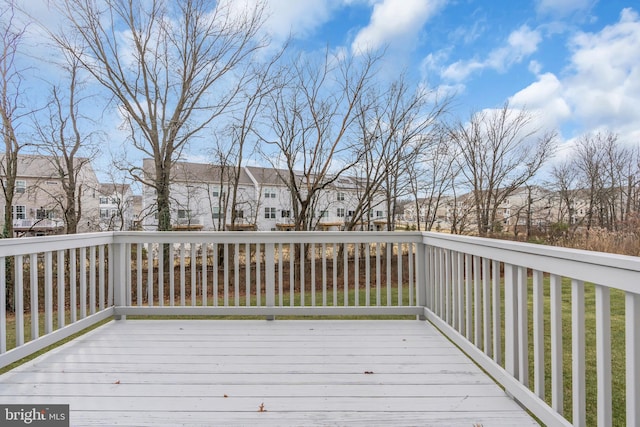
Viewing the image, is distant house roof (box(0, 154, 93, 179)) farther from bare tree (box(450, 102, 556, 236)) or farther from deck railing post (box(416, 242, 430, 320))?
bare tree (box(450, 102, 556, 236))

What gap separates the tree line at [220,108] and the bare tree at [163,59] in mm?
21

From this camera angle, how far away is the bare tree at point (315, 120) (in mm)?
7406

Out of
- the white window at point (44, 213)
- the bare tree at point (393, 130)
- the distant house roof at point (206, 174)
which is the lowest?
the white window at point (44, 213)

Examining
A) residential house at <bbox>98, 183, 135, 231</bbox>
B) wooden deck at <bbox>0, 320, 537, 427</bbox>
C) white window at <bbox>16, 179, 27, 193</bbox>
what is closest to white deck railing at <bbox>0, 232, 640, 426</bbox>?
wooden deck at <bbox>0, 320, 537, 427</bbox>

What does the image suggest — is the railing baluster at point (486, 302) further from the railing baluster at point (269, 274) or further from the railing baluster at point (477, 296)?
the railing baluster at point (269, 274)

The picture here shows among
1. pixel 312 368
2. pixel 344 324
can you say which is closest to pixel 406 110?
pixel 344 324

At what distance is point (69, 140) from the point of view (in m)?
7.31

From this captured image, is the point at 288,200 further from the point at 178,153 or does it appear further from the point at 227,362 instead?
the point at 227,362

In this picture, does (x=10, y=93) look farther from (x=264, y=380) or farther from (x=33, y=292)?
(x=264, y=380)

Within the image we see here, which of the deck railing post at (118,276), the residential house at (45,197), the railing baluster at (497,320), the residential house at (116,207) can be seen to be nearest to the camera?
the railing baluster at (497,320)

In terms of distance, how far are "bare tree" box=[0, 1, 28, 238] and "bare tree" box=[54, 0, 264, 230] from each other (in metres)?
0.70

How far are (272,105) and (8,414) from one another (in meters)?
6.91

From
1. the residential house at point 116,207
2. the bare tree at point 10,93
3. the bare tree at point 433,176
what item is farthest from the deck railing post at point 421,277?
the bare tree at point 10,93

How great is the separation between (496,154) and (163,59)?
8.82 meters
